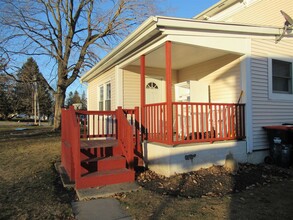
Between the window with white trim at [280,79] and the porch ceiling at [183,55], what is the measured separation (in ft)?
5.22

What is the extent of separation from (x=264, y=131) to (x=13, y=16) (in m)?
19.5

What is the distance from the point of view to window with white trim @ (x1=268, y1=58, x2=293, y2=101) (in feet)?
26.5

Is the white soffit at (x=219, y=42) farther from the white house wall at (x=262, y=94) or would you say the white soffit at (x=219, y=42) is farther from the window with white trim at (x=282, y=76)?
the window with white trim at (x=282, y=76)

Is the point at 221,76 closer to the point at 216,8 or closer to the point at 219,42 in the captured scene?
the point at 219,42

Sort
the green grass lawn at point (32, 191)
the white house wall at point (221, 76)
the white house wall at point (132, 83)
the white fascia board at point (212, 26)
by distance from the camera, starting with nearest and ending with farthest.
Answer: the green grass lawn at point (32, 191)
the white fascia board at point (212, 26)
the white house wall at point (221, 76)
the white house wall at point (132, 83)

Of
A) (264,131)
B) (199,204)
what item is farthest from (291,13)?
(199,204)

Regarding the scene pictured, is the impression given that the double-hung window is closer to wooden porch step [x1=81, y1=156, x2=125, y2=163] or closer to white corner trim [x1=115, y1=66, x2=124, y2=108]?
white corner trim [x1=115, y1=66, x2=124, y2=108]

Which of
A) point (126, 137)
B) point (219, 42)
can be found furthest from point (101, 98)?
point (219, 42)

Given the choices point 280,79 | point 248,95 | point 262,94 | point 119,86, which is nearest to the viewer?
point 248,95

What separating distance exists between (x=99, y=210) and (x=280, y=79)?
22.5 ft

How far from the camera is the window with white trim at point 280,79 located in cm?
808

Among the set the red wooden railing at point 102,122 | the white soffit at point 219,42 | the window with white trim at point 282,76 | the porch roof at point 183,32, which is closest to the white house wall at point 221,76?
the white soffit at point 219,42

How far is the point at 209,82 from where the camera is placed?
8961 millimetres

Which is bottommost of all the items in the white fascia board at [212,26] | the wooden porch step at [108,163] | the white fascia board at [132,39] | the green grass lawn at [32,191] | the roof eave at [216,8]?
the green grass lawn at [32,191]
